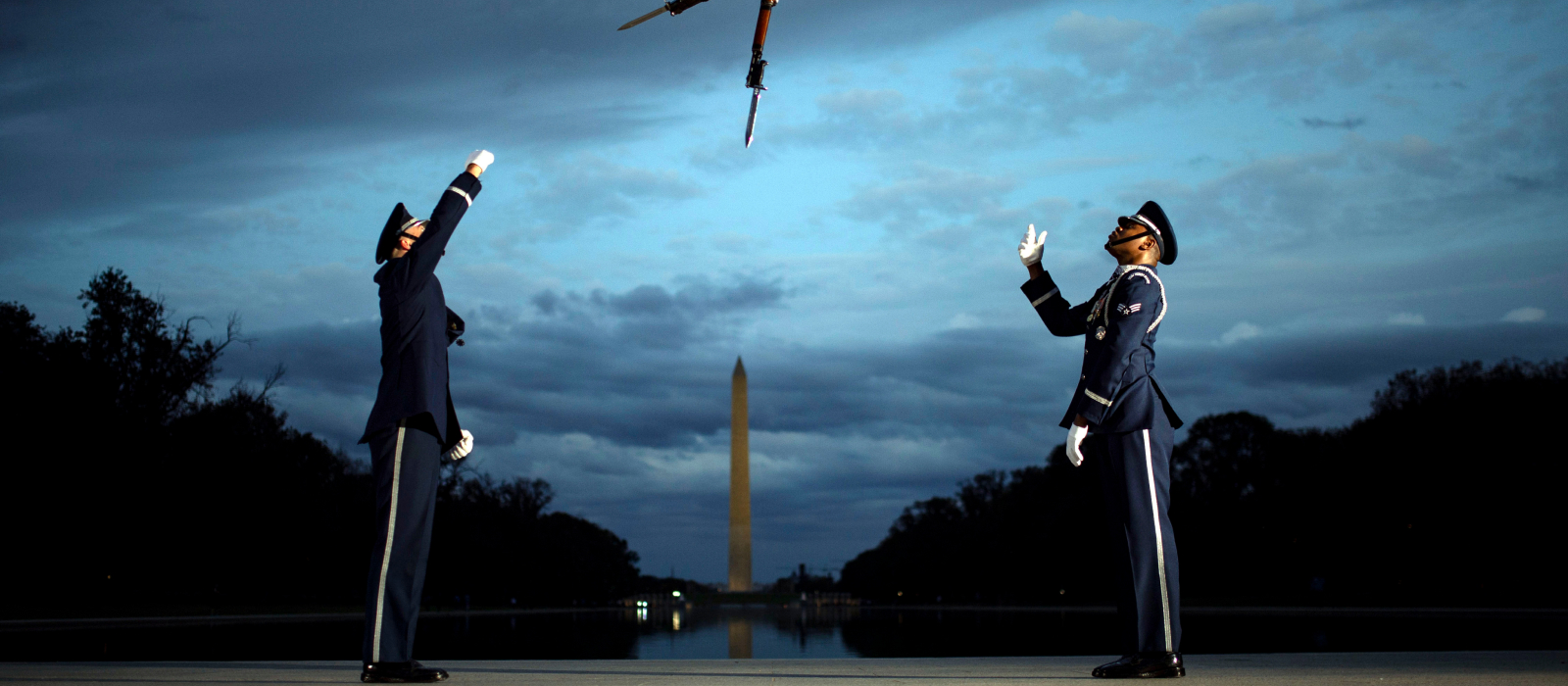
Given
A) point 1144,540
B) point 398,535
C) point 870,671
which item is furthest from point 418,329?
point 1144,540

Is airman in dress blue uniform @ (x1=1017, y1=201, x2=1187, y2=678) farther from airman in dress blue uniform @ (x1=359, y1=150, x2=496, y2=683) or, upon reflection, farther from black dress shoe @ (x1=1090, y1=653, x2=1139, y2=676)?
airman in dress blue uniform @ (x1=359, y1=150, x2=496, y2=683)

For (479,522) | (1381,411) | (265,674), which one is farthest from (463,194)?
(479,522)

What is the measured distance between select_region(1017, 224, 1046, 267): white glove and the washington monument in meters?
56.7

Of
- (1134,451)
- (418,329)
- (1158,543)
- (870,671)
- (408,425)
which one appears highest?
(418,329)

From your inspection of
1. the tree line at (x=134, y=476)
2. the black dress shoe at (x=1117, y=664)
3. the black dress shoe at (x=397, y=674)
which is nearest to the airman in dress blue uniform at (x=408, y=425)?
the black dress shoe at (x=397, y=674)

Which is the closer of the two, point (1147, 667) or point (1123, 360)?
point (1147, 667)

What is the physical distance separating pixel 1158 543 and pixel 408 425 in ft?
11.1

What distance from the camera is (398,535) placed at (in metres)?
5.23

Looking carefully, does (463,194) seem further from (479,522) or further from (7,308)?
(479,522)

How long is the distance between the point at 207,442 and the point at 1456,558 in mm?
39775

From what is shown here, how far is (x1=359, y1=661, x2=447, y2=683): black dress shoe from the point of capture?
495 cm

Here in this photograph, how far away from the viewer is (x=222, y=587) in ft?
160

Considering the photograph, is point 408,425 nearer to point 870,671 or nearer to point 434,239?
point 434,239

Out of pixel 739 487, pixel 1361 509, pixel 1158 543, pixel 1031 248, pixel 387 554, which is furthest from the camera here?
pixel 739 487
